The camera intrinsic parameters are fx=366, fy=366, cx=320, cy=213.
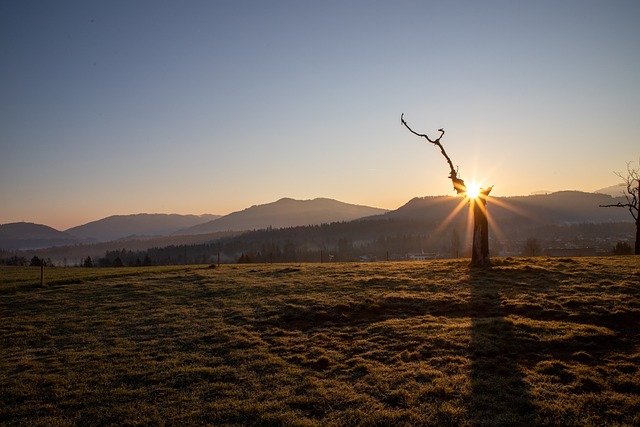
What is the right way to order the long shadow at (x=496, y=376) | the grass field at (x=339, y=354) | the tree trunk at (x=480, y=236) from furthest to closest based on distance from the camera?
the tree trunk at (x=480, y=236) < the grass field at (x=339, y=354) < the long shadow at (x=496, y=376)

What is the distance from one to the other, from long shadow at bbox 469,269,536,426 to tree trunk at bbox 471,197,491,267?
47.5 ft

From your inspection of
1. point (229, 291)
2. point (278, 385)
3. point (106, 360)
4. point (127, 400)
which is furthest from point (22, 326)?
point (278, 385)

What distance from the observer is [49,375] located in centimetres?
1334

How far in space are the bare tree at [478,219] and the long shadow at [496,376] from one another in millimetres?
14575

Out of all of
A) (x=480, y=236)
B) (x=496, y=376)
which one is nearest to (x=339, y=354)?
(x=496, y=376)

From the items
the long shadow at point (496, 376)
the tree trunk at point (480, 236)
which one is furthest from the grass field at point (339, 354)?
the tree trunk at point (480, 236)

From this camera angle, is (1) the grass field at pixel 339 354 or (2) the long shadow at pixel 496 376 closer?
(2) the long shadow at pixel 496 376

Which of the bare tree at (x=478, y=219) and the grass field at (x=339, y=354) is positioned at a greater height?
the bare tree at (x=478, y=219)

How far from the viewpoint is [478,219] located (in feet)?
113

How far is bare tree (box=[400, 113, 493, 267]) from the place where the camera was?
33.3 meters

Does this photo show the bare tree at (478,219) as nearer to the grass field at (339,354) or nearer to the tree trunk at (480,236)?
the tree trunk at (480,236)

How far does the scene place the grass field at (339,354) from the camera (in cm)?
1002

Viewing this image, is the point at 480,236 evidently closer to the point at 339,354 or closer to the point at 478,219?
the point at 478,219

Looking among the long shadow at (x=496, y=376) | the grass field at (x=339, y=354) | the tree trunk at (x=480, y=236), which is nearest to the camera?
the long shadow at (x=496, y=376)
